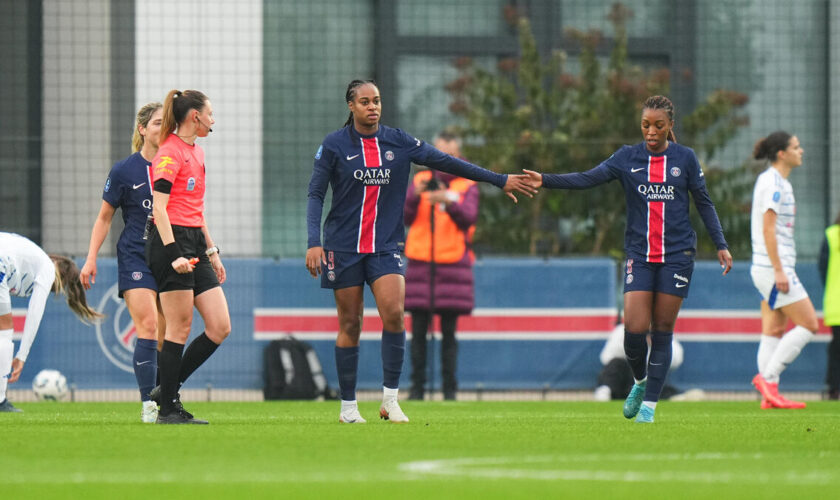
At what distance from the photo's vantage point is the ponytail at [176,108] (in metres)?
8.78

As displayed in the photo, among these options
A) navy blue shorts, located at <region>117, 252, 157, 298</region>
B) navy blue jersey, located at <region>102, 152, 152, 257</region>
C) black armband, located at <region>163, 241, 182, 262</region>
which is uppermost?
navy blue jersey, located at <region>102, 152, 152, 257</region>

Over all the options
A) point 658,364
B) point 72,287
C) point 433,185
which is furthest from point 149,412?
point 433,185

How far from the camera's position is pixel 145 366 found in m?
9.14

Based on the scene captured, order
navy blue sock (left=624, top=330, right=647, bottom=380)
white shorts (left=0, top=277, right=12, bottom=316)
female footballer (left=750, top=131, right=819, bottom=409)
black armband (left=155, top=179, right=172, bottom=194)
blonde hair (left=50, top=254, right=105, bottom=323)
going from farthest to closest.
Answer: female footballer (left=750, top=131, right=819, bottom=409) < blonde hair (left=50, top=254, right=105, bottom=323) < white shorts (left=0, top=277, right=12, bottom=316) < navy blue sock (left=624, top=330, right=647, bottom=380) < black armband (left=155, top=179, right=172, bottom=194)

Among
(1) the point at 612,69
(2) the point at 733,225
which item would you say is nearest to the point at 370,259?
(2) the point at 733,225

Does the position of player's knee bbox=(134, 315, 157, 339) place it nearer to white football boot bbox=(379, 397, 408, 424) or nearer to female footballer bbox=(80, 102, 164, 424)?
female footballer bbox=(80, 102, 164, 424)

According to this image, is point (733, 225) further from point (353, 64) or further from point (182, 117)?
point (182, 117)

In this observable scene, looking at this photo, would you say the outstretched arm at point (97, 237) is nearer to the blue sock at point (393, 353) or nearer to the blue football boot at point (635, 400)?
the blue sock at point (393, 353)

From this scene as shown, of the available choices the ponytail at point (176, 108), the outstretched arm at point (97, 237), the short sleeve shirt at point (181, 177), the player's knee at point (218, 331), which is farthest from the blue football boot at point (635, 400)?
the outstretched arm at point (97, 237)

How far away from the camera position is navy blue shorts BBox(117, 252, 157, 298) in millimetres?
9430

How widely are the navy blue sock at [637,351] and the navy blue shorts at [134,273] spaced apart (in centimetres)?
295

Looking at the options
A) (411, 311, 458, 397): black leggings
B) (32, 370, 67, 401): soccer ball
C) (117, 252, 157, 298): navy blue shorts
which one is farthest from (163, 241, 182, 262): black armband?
(32, 370, 67, 401): soccer ball

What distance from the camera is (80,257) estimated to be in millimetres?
14781

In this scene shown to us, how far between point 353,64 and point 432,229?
17.8 feet
